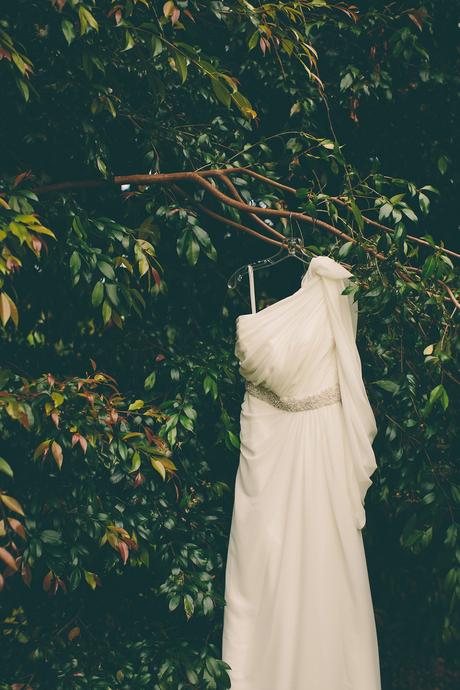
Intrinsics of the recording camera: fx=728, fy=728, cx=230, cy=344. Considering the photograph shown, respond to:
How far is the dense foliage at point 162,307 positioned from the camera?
2.13 meters

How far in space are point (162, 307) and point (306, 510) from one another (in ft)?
3.82

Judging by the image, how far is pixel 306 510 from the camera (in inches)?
88.2

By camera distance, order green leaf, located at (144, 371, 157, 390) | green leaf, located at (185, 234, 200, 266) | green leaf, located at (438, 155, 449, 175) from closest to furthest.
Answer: green leaf, located at (185, 234, 200, 266) → green leaf, located at (144, 371, 157, 390) → green leaf, located at (438, 155, 449, 175)

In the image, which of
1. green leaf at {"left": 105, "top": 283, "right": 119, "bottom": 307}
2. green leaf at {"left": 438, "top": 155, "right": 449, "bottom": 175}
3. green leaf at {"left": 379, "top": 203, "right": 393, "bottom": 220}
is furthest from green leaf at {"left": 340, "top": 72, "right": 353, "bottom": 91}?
green leaf at {"left": 105, "top": 283, "right": 119, "bottom": 307}

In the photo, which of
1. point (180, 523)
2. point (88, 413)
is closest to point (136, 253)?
point (88, 413)

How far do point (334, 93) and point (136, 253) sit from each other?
4.92 feet

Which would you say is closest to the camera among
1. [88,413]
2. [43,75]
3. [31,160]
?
[88,413]

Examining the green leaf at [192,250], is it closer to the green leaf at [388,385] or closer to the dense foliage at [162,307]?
the dense foliage at [162,307]

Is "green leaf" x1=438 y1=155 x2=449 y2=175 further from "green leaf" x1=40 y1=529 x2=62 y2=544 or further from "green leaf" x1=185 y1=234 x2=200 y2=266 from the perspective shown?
"green leaf" x1=40 y1=529 x2=62 y2=544

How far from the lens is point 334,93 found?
329 centimetres

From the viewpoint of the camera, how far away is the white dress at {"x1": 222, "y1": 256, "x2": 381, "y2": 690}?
2217mm

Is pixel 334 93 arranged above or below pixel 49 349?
above

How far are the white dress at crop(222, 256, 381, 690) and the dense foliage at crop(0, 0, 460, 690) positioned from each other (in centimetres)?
11

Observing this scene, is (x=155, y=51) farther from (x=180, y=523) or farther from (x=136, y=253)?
(x=180, y=523)
